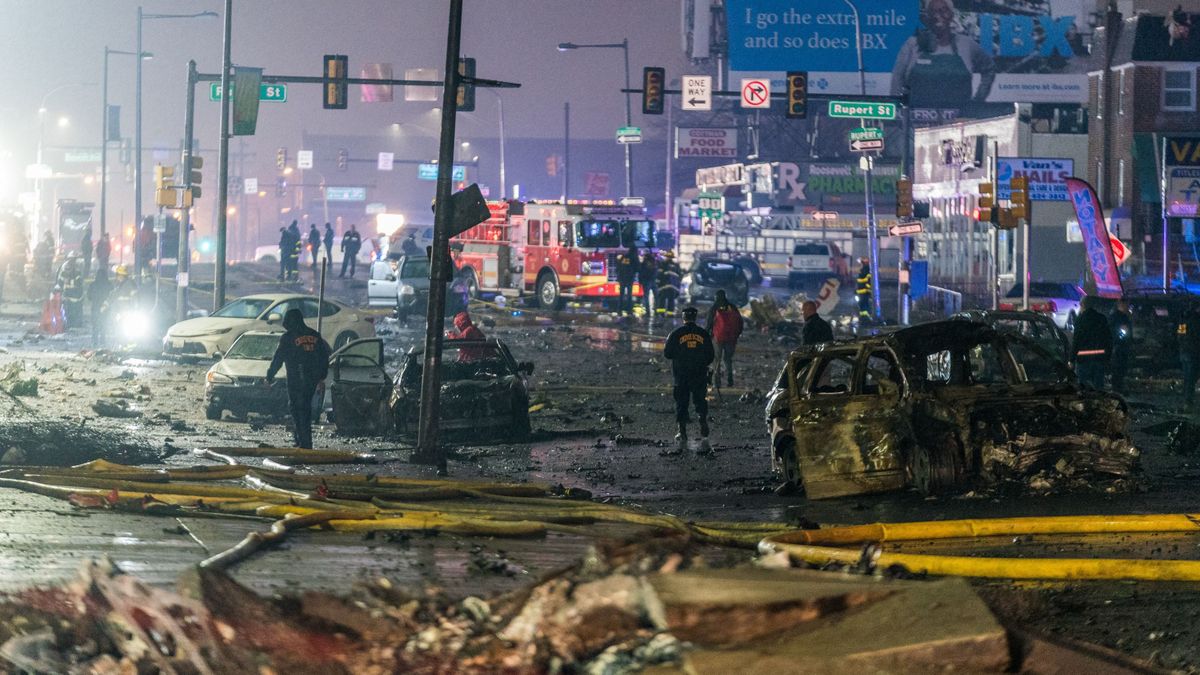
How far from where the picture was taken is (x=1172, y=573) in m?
9.02

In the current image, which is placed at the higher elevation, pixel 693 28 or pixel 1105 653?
pixel 693 28

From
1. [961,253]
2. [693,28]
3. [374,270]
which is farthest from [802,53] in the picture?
[374,270]

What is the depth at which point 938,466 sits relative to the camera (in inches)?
488

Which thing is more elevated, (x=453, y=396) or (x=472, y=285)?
(x=472, y=285)

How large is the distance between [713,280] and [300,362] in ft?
96.6

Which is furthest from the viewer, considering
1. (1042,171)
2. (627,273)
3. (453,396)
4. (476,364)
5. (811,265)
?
(811,265)

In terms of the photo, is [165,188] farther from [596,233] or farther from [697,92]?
[697,92]

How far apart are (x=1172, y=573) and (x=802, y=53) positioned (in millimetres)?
72247

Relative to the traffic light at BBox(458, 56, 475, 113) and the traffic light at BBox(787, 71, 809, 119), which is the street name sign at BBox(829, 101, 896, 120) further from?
the traffic light at BBox(458, 56, 475, 113)

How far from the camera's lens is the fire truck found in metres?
39.6

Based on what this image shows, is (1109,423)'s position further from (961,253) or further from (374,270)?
(961,253)

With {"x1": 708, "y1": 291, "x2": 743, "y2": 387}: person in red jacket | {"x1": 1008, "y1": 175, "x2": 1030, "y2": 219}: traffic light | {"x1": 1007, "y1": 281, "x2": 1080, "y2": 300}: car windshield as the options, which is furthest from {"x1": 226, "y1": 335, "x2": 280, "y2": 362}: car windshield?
{"x1": 1007, "y1": 281, "x2": 1080, "y2": 300}: car windshield

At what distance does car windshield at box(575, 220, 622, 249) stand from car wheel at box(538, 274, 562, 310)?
1.40 metres

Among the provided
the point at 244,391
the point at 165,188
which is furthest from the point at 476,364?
the point at 165,188
